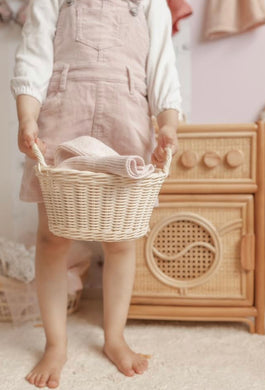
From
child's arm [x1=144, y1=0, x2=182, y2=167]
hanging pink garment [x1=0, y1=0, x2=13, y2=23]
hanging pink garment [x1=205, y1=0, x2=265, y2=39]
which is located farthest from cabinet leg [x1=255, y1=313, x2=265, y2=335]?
hanging pink garment [x1=0, y1=0, x2=13, y2=23]

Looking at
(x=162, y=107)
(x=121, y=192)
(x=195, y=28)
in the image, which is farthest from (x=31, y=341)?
(x=195, y=28)

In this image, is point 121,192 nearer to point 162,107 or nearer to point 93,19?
point 162,107

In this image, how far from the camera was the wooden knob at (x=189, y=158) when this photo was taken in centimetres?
133

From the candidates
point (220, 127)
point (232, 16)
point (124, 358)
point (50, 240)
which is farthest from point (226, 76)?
point (124, 358)

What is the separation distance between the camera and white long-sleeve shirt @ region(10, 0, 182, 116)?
1.05m

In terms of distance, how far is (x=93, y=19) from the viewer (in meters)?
1.08

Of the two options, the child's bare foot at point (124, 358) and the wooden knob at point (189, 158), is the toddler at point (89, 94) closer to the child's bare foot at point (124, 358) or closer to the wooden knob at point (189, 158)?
the child's bare foot at point (124, 358)

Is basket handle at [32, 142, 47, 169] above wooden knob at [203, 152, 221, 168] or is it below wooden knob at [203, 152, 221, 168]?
above

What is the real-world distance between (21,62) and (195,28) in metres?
0.93

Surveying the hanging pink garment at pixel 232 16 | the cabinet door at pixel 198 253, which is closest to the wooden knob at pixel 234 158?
the cabinet door at pixel 198 253

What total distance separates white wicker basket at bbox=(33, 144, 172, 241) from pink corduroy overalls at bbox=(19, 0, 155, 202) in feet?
0.60

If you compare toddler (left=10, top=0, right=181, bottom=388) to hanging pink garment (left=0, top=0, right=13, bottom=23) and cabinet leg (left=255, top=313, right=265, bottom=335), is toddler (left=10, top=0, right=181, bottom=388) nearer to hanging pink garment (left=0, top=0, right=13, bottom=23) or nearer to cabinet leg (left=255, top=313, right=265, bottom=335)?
cabinet leg (left=255, top=313, right=265, bottom=335)

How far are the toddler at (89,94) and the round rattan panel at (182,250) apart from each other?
0.24m

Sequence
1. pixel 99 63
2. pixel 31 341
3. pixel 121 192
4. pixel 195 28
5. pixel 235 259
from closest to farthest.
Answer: pixel 121 192 → pixel 99 63 → pixel 31 341 → pixel 235 259 → pixel 195 28
